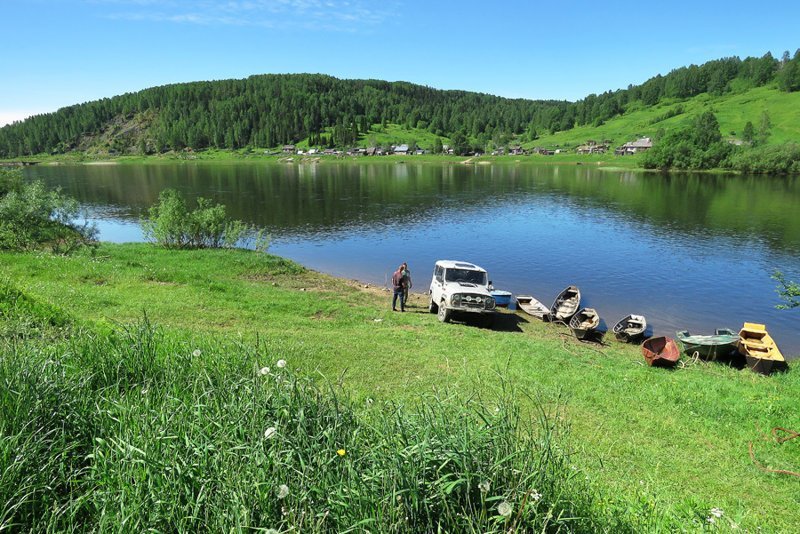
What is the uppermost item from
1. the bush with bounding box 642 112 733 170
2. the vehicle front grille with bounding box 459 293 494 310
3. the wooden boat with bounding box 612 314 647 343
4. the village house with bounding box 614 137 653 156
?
the village house with bounding box 614 137 653 156

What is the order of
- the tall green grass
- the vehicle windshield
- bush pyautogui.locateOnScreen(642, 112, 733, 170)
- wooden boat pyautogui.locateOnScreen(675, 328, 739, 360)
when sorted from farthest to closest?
bush pyautogui.locateOnScreen(642, 112, 733, 170), the vehicle windshield, wooden boat pyautogui.locateOnScreen(675, 328, 739, 360), the tall green grass

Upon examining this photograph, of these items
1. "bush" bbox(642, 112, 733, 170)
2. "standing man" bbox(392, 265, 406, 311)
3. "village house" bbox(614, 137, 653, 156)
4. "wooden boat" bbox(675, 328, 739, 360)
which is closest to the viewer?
"wooden boat" bbox(675, 328, 739, 360)

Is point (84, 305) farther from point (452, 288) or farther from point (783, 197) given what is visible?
point (783, 197)

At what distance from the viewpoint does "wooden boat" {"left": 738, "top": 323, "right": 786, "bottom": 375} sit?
1897 cm

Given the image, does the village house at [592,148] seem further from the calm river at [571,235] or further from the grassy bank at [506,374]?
the grassy bank at [506,374]

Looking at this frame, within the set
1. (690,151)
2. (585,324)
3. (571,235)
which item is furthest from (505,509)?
(690,151)

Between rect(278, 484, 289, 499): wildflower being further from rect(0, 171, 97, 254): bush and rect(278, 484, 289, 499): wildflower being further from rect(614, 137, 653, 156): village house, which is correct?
rect(614, 137, 653, 156): village house

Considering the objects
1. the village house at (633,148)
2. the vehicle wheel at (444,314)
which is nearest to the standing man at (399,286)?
the vehicle wheel at (444,314)

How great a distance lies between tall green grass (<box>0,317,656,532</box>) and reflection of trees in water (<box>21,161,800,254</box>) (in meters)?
49.8

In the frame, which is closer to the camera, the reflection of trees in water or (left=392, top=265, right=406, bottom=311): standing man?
(left=392, top=265, right=406, bottom=311): standing man

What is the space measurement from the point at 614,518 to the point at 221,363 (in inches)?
234

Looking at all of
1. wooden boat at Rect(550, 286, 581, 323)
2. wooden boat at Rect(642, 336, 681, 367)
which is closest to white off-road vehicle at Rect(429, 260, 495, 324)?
wooden boat at Rect(550, 286, 581, 323)

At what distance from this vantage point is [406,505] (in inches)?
160

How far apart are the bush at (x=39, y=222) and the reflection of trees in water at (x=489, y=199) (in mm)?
24115
